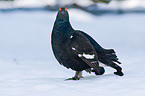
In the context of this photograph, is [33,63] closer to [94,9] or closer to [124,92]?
[124,92]

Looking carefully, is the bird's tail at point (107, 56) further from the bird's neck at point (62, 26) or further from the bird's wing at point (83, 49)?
the bird's neck at point (62, 26)

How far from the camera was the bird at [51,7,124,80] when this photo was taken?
5254 mm

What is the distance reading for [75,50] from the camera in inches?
206

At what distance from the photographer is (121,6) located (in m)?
16.8

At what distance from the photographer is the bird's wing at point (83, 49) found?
525cm

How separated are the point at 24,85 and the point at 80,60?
105 centimetres

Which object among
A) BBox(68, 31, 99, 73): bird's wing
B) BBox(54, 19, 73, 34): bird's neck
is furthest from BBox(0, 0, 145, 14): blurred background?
BBox(68, 31, 99, 73): bird's wing

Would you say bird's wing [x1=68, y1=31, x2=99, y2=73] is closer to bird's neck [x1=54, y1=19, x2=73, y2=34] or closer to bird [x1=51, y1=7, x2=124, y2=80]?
bird [x1=51, y1=7, x2=124, y2=80]

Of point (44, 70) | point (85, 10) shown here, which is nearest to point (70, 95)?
point (44, 70)

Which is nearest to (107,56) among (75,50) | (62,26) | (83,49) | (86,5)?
(83,49)

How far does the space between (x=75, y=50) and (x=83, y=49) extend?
0.47ft

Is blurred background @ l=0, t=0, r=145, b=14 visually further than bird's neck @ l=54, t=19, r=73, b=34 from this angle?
Yes

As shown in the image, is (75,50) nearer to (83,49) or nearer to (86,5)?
(83,49)

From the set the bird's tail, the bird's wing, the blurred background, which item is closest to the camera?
the bird's wing
